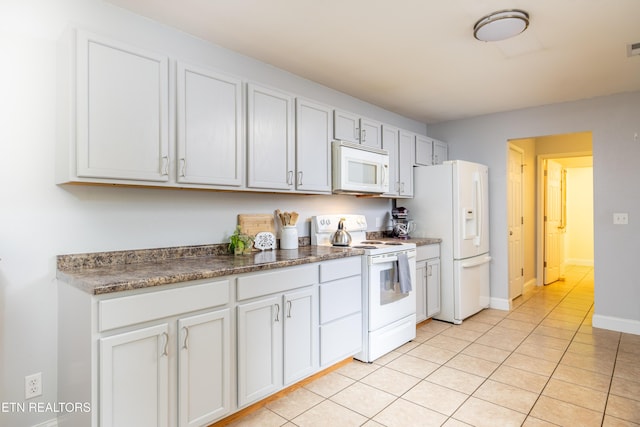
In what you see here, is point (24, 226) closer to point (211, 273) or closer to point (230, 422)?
point (211, 273)

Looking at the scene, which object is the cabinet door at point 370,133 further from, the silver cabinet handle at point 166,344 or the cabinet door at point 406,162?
the silver cabinet handle at point 166,344

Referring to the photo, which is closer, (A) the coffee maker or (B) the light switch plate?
(B) the light switch plate

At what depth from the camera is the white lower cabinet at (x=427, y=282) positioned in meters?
3.68

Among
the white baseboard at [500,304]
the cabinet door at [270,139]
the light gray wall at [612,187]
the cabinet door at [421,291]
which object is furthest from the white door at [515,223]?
the cabinet door at [270,139]

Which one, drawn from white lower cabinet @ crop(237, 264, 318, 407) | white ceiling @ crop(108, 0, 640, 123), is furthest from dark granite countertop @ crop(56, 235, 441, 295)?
white ceiling @ crop(108, 0, 640, 123)

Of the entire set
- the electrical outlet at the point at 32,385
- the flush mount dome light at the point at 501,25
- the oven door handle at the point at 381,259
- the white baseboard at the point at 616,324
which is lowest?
the white baseboard at the point at 616,324

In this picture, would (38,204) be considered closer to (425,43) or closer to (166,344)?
(166,344)

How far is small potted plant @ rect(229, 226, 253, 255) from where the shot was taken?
8.64ft

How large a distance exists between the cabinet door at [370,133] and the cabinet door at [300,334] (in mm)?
1712

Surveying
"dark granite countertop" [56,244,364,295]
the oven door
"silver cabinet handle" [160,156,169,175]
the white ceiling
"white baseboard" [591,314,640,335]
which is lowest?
"white baseboard" [591,314,640,335]

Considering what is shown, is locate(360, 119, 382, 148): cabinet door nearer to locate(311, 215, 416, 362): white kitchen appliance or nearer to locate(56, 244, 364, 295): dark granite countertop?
locate(311, 215, 416, 362): white kitchen appliance

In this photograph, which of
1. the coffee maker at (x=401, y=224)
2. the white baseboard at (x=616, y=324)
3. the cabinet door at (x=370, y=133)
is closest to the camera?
the cabinet door at (x=370, y=133)

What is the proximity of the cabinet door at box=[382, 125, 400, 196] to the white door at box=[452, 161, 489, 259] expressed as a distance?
2.08ft

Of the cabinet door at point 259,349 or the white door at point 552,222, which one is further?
the white door at point 552,222
